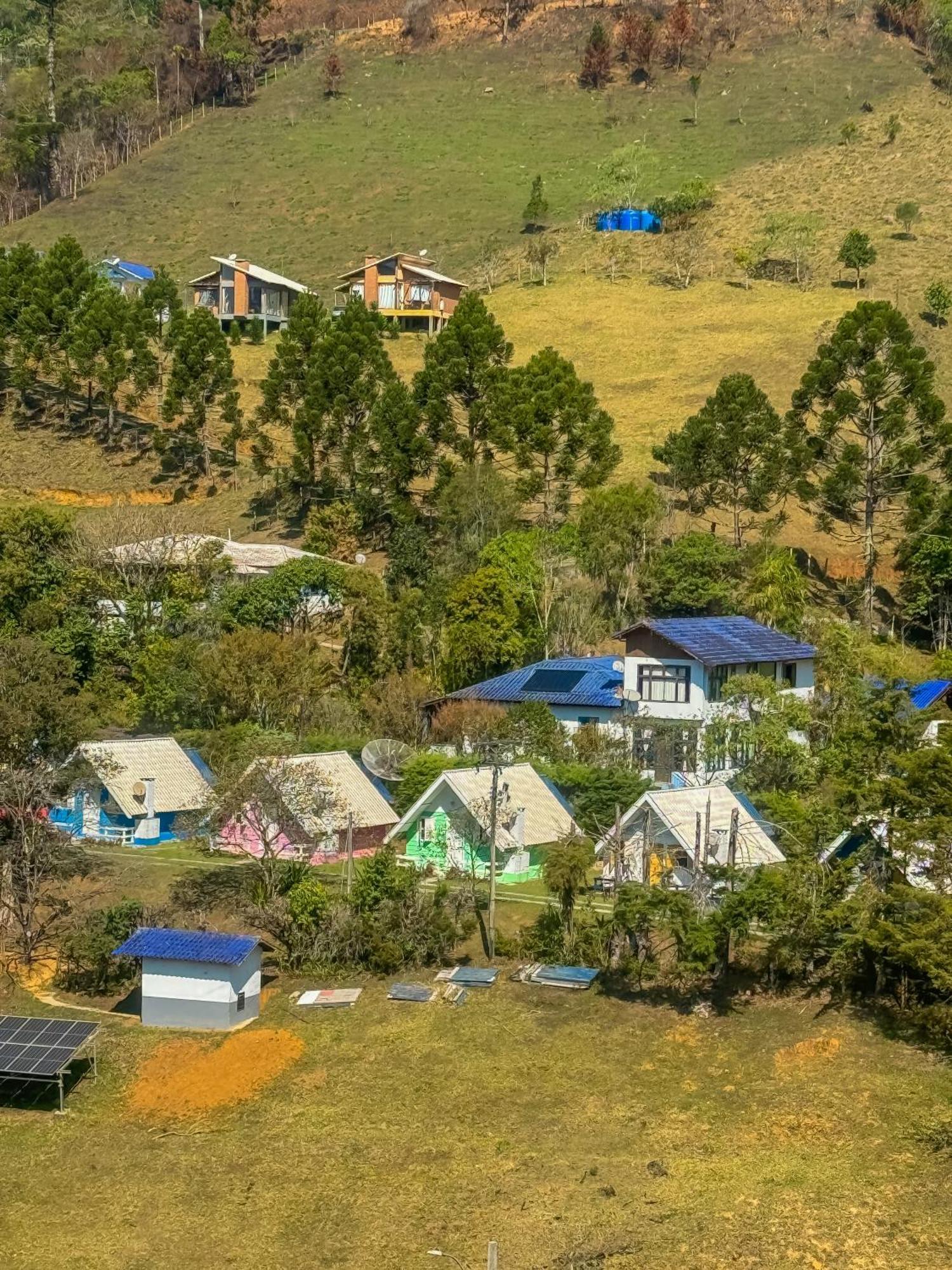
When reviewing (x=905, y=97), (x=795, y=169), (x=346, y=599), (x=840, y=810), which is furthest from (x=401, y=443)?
(x=905, y=97)

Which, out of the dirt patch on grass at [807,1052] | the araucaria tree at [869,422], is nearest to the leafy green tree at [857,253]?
the araucaria tree at [869,422]

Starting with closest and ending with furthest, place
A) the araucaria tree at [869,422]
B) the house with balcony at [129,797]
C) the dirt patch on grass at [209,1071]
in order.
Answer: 1. the dirt patch on grass at [209,1071]
2. the house with balcony at [129,797]
3. the araucaria tree at [869,422]

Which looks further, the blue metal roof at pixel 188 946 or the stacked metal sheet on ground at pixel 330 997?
the stacked metal sheet on ground at pixel 330 997

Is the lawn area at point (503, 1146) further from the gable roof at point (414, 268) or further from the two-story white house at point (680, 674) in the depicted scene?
the gable roof at point (414, 268)

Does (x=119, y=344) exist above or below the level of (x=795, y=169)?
below

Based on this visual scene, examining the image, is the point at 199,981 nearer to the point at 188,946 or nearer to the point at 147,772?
the point at 188,946

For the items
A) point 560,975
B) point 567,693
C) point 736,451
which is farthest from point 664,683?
point 560,975

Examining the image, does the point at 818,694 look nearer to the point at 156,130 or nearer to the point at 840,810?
the point at 840,810
